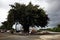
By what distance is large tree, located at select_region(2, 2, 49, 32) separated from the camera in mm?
38094

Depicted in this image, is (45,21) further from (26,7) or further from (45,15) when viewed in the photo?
(26,7)

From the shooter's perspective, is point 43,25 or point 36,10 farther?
point 43,25

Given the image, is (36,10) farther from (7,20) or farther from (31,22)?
(7,20)

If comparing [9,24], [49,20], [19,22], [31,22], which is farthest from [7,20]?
[49,20]

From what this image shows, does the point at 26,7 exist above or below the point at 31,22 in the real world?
above

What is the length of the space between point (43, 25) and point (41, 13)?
3359 millimetres

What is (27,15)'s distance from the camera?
1487 inches

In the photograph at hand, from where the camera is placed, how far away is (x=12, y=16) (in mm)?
39125

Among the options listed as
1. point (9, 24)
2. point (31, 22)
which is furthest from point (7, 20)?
point (31, 22)

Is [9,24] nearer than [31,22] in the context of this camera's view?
No

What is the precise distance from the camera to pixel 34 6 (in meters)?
40.4

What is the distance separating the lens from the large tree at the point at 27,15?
38.1 m

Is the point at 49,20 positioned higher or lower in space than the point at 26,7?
lower

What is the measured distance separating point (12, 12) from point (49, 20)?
8.80 meters
